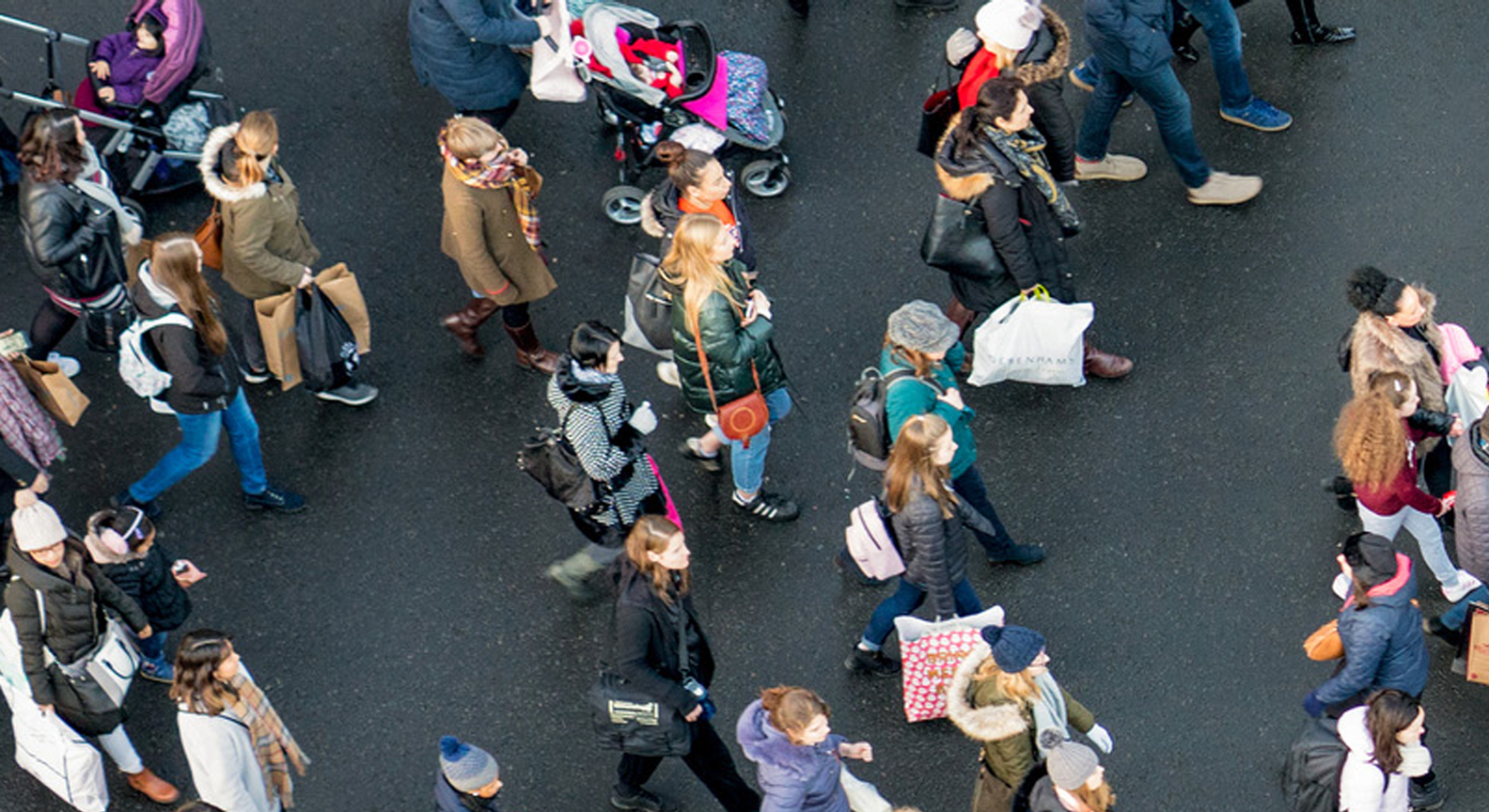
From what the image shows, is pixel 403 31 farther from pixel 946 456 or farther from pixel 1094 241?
pixel 946 456

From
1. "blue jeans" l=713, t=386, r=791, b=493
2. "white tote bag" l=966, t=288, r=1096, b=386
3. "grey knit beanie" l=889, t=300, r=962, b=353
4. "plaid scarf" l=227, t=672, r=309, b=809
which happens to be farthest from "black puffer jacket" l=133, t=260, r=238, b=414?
"white tote bag" l=966, t=288, r=1096, b=386

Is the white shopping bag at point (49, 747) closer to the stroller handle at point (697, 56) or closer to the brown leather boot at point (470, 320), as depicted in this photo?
the brown leather boot at point (470, 320)

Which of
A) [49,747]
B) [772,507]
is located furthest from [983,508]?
[49,747]

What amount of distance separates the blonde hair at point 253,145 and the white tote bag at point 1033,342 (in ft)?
11.3

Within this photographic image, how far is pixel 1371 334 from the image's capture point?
850 cm

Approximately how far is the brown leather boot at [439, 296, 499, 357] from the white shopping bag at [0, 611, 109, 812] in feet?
8.99

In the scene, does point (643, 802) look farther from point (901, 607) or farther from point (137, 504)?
point (137, 504)

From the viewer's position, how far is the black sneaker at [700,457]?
9.60 meters

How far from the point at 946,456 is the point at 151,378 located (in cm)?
360

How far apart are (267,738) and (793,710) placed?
2142mm

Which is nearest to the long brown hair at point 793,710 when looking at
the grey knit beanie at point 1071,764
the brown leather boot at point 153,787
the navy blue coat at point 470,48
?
the grey knit beanie at point 1071,764

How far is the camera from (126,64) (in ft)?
33.6

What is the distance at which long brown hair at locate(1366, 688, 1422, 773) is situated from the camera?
708 centimetres

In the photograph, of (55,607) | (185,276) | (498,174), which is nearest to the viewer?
(55,607)
